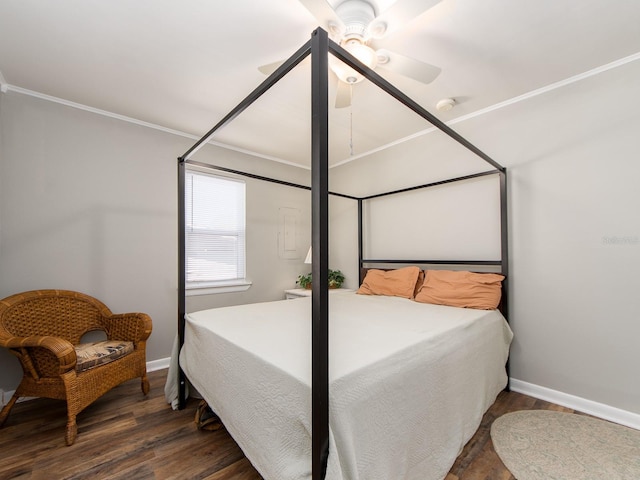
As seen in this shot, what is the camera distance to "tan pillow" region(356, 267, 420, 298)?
2.95 meters

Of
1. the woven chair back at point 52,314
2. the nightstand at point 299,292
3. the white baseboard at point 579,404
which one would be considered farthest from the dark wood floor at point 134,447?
the nightstand at point 299,292

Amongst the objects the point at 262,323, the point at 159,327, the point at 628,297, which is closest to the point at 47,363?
the point at 159,327

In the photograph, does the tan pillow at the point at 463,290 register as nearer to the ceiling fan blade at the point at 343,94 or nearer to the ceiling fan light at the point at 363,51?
the ceiling fan blade at the point at 343,94

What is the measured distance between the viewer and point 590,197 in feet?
7.07

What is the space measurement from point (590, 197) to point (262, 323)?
8.37 feet

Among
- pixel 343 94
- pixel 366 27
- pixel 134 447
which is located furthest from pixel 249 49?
pixel 134 447

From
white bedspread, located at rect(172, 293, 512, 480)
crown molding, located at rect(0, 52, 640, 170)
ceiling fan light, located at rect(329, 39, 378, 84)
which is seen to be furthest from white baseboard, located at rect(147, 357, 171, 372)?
ceiling fan light, located at rect(329, 39, 378, 84)

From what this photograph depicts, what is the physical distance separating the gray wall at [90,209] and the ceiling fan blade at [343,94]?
1962 millimetres

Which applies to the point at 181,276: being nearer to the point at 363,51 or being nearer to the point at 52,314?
the point at 52,314

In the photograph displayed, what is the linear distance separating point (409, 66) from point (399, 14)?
392mm

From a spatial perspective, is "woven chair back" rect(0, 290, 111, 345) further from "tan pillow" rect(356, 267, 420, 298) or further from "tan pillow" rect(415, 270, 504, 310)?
"tan pillow" rect(415, 270, 504, 310)

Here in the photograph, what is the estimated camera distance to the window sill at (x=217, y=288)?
10.6 feet

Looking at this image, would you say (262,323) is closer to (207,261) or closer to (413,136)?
(207,261)

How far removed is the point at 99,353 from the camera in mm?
2082
